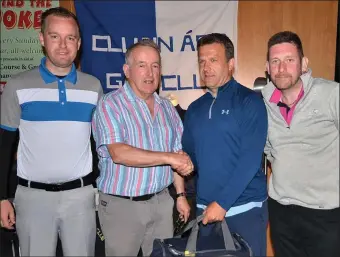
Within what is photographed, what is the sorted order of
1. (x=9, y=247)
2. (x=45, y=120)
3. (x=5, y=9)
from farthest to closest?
(x=5, y=9) → (x=9, y=247) → (x=45, y=120)

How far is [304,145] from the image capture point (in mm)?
1868

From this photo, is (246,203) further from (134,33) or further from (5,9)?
(5,9)

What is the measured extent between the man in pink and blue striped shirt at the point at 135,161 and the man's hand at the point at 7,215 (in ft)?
1.37

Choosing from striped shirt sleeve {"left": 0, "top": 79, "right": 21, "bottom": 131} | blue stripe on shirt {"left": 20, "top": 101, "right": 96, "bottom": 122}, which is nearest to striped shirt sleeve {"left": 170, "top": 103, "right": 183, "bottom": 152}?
blue stripe on shirt {"left": 20, "top": 101, "right": 96, "bottom": 122}


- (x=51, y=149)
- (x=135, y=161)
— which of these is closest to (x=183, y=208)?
(x=135, y=161)

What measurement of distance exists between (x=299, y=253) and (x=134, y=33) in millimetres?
2051

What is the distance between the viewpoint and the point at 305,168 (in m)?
1.87

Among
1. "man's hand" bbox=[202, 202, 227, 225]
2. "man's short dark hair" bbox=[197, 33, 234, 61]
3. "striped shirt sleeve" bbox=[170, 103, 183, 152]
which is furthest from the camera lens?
"striped shirt sleeve" bbox=[170, 103, 183, 152]

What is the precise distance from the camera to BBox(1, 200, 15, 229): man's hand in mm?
1809

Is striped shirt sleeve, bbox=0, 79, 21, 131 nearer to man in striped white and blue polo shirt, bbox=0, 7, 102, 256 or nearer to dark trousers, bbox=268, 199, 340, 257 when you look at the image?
man in striped white and blue polo shirt, bbox=0, 7, 102, 256

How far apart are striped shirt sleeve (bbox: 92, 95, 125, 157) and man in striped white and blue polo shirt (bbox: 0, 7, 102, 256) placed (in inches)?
1.8

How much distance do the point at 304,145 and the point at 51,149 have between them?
1218 mm

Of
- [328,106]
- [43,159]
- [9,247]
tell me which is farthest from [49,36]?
[328,106]

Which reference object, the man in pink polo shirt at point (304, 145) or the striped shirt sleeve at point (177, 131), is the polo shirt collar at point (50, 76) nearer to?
the striped shirt sleeve at point (177, 131)
